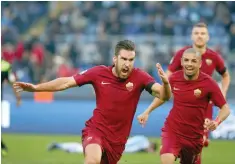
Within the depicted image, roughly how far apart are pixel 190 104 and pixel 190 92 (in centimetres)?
16

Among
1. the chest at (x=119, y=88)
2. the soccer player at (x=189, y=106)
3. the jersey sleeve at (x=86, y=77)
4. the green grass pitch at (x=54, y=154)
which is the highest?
the jersey sleeve at (x=86, y=77)

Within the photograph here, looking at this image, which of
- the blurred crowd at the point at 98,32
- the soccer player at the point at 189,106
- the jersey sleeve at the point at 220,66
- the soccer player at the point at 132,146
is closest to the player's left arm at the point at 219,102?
the soccer player at the point at 189,106

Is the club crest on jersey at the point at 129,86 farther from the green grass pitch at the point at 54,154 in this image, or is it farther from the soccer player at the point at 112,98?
the green grass pitch at the point at 54,154

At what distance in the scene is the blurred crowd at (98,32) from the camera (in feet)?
71.6

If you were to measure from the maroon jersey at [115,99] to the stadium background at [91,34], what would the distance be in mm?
9027

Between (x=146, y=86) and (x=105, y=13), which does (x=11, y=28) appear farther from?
(x=146, y=86)

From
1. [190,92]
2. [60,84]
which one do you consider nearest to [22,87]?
[60,84]

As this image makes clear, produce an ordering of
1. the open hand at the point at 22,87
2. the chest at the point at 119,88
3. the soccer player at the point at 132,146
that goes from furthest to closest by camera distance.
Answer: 1. the soccer player at the point at 132,146
2. the chest at the point at 119,88
3. the open hand at the point at 22,87

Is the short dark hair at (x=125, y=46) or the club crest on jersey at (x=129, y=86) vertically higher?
the short dark hair at (x=125, y=46)

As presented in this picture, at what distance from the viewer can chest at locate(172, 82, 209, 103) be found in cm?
1038

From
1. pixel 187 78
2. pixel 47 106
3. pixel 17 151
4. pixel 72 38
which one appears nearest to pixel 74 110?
pixel 47 106

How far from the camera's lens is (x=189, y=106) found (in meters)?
10.4

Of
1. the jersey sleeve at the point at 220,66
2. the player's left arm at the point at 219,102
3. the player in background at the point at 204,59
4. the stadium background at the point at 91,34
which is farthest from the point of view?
the stadium background at the point at 91,34

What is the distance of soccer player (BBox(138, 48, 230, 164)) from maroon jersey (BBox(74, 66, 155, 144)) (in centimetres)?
88
